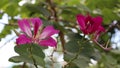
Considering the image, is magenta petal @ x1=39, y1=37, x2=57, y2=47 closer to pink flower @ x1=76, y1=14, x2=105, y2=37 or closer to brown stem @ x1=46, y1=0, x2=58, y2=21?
pink flower @ x1=76, y1=14, x2=105, y2=37

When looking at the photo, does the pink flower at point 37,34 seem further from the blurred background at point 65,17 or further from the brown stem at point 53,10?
the brown stem at point 53,10

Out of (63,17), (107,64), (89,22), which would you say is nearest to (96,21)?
(89,22)

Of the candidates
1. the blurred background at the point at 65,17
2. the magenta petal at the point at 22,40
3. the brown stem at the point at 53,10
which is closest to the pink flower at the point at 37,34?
the magenta petal at the point at 22,40

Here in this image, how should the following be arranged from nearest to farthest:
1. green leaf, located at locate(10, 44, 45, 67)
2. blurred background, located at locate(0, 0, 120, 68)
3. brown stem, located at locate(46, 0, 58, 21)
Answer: green leaf, located at locate(10, 44, 45, 67), blurred background, located at locate(0, 0, 120, 68), brown stem, located at locate(46, 0, 58, 21)

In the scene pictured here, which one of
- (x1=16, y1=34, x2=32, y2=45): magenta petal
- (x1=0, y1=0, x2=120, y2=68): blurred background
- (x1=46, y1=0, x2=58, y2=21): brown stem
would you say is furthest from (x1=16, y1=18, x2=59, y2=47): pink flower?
(x1=46, y1=0, x2=58, y2=21): brown stem

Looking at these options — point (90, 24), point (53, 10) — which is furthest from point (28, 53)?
point (53, 10)

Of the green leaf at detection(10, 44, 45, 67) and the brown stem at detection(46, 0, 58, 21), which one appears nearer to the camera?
the green leaf at detection(10, 44, 45, 67)

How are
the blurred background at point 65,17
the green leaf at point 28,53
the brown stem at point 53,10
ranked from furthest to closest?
the brown stem at point 53,10 < the blurred background at point 65,17 < the green leaf at point 28,53

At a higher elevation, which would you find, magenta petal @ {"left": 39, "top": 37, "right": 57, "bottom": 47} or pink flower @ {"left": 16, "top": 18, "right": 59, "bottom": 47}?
pink flower @ {"left": 16, "top": 18, "right": 59, "bottom": 47}

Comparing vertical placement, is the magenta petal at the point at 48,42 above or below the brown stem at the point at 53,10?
below

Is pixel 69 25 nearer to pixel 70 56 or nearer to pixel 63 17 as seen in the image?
pixel 63 17

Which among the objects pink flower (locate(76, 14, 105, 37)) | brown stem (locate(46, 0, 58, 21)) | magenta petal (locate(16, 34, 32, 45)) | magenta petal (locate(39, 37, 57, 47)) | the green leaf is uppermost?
brown stem (locate(46, 0, 58, 21))
